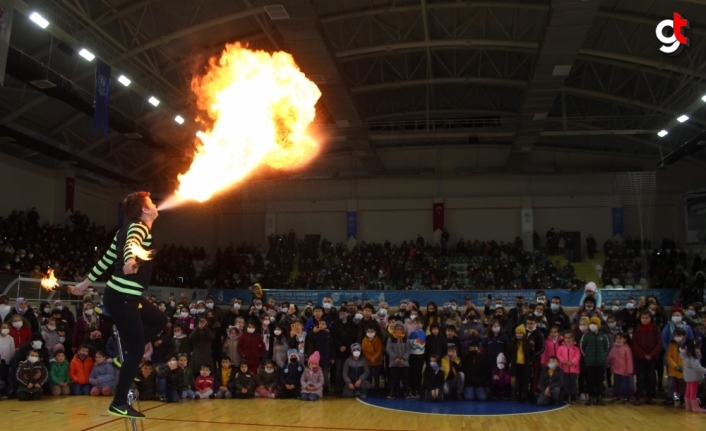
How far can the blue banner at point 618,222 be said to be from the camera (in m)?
34.3

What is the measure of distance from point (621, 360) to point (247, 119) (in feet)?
30.9

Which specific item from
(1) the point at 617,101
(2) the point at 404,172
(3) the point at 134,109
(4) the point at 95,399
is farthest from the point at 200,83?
(1) the point at 617,101

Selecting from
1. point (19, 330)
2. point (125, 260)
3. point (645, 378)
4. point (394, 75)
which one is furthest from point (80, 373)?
point (394, 75)

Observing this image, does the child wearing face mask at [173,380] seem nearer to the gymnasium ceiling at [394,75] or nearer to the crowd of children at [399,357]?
the crowd of children at [399,357]

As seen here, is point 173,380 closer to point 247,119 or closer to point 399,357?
point 399,357

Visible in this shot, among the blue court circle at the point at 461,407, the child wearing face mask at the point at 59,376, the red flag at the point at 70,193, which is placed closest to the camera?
the blue court circle at the point at 461,407

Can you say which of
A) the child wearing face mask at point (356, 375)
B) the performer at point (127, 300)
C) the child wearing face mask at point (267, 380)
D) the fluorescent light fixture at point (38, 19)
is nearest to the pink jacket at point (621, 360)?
the child wearing face mask at point (356, 375)

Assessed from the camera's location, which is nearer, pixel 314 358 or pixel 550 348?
pixel 550 348

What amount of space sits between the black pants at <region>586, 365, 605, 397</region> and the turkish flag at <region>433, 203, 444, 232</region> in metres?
24.6

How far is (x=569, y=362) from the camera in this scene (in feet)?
39.5

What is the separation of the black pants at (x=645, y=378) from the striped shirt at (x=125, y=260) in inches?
408

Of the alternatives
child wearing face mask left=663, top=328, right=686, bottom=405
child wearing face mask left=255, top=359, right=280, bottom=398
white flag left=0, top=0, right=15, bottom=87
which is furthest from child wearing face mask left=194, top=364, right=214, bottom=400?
child wearing face mask left=663, top=328, right=686, bottom=405

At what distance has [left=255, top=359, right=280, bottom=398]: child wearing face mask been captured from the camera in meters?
13.2

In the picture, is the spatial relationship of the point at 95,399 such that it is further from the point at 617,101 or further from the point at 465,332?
the point at 617,101
